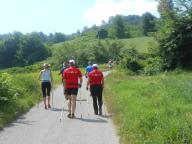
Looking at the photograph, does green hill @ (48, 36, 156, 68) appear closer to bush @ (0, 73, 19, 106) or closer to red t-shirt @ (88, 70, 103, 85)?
bush @ (0, 73, 19, 106)

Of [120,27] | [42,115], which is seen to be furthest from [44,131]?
[120,27]

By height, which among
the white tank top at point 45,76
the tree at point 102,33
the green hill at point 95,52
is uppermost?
the tree at point 102,33

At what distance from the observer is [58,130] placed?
14.5m

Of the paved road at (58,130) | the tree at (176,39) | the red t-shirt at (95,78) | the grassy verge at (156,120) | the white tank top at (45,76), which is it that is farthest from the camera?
the tree at (176,39)

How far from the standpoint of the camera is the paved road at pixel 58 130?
12.8 meters

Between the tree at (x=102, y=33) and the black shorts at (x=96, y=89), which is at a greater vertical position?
the tree at (x=102, y=33)

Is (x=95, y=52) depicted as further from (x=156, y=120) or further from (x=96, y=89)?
(x=156, y=120)

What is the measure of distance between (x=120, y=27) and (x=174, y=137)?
15494 centimetres

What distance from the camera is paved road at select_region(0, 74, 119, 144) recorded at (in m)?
12.8

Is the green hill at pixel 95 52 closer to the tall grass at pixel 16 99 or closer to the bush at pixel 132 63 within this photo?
the bush at pixel 132 63

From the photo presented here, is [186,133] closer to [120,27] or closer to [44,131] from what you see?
[44,131]

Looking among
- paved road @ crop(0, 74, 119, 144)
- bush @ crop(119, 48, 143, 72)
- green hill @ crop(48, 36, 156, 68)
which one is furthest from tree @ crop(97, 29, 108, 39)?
paved road @ crop(0, 74, 119, 144)

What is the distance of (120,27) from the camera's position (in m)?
164

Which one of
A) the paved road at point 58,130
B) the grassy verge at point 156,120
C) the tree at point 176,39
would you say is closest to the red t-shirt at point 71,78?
the paved road at point 58,130
